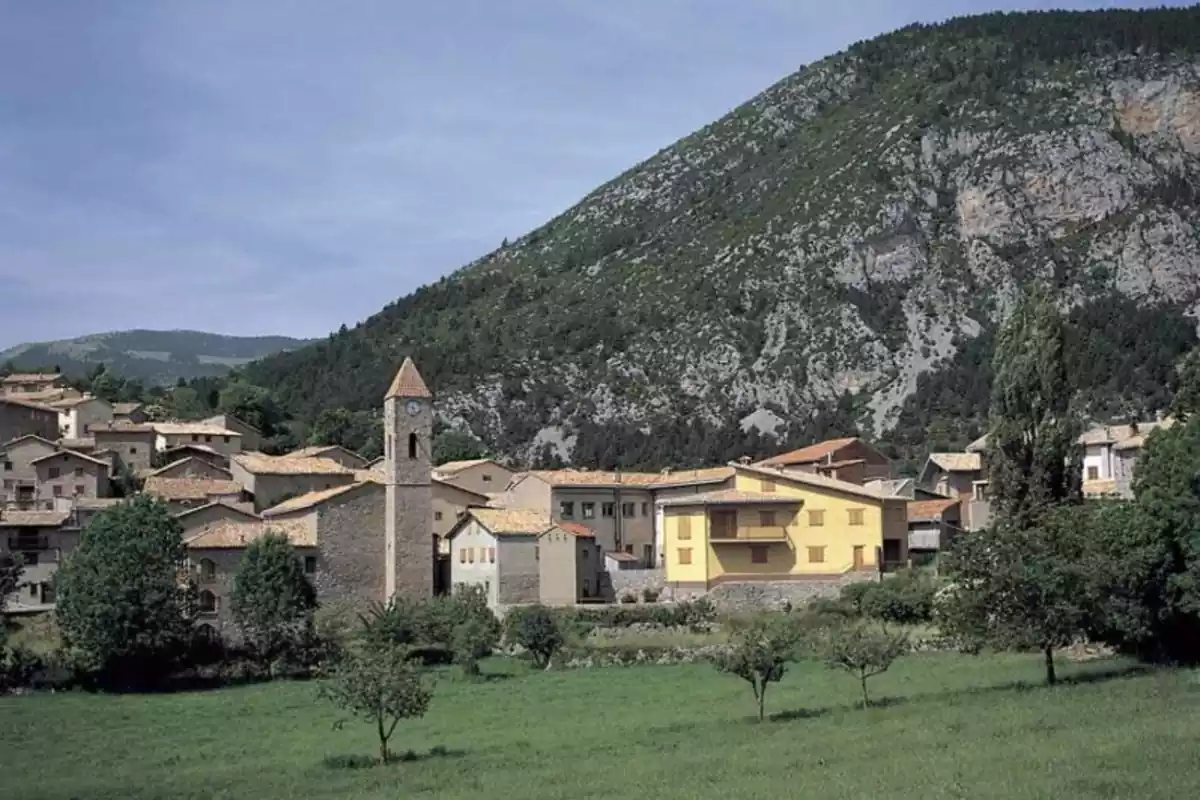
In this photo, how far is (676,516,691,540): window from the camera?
215 ft

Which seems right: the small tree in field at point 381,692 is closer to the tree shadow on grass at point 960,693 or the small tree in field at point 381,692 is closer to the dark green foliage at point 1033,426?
the tree shadow on grass at point 960,693

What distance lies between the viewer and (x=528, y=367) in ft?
490

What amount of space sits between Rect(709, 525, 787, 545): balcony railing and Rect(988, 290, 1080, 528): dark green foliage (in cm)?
1254

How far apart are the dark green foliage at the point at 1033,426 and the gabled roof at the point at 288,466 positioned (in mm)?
39806

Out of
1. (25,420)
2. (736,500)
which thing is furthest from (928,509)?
(25,420)

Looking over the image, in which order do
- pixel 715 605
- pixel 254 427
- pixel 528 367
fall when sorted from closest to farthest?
pixel 715 605
pixel 254 427
pixel 528 367

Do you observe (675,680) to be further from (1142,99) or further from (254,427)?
(1142,99)

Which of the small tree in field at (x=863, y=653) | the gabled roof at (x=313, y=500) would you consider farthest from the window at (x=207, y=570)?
the small tree in field at (x=863, y=653)

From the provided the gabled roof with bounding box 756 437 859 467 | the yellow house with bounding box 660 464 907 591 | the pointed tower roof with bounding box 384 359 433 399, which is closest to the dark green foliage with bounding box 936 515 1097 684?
the yellow house with bounding box 660 464 907 591

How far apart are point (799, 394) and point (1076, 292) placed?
2890 cm

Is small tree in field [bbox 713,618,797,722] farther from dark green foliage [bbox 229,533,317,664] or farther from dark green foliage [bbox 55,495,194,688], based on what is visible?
dark green foliage [bbox 55,495,194,688]

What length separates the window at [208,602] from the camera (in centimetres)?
6109

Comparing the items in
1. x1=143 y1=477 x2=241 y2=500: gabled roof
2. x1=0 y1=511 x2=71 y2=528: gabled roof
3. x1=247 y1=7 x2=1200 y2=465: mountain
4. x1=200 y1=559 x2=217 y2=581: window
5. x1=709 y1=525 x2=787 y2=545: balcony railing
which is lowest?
x1=200 y1=559 x2=217 y2=581: window

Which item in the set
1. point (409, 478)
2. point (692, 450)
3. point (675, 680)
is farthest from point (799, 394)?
point (675, 680)
